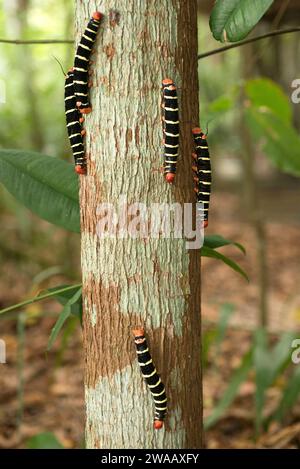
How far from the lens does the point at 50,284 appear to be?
188 inches

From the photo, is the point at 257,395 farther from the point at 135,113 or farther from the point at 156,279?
the point at 135,113

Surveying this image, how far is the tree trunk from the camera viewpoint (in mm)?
1270

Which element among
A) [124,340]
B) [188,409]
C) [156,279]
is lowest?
[188,409]

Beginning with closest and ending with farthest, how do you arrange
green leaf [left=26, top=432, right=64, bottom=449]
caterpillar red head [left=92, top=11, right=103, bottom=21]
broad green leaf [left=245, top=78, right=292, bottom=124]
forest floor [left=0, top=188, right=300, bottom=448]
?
caterpillar red head [left=92, top=11, right=103, bottom=21]
green leaf [left=26, top=432, right=64, bottom=449]
broad green leaf [left=245, top=78, right=292, bottom=124]
forest floor [left=0, top=188, right=300, bottom=448]

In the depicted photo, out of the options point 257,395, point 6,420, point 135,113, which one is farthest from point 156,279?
point 6,420

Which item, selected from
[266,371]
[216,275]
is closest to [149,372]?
[266,371]

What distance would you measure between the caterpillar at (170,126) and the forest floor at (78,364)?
→ 731mm

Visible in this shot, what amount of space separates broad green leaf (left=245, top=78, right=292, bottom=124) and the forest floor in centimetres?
81

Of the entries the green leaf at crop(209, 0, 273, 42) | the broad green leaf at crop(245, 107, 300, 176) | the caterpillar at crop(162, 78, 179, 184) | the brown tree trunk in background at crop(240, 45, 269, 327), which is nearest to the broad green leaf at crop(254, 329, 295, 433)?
the broad green leaf at crop(245, 107, 300, 176)

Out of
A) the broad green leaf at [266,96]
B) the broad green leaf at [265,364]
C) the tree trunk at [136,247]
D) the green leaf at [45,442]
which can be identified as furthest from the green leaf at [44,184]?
the broad green leaf at [265,364]

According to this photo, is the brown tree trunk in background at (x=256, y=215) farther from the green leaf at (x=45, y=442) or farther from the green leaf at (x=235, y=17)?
the green leaf at (x=235, y=17)

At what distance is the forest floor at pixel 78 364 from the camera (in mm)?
2797

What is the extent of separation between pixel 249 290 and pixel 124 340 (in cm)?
406

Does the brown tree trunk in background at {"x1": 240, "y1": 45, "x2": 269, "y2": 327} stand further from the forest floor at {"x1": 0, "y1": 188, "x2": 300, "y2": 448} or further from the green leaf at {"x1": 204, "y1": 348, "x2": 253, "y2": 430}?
the green leaf at {"x1": 204, "y1": 348, "x2": 253, "y2": 430}
